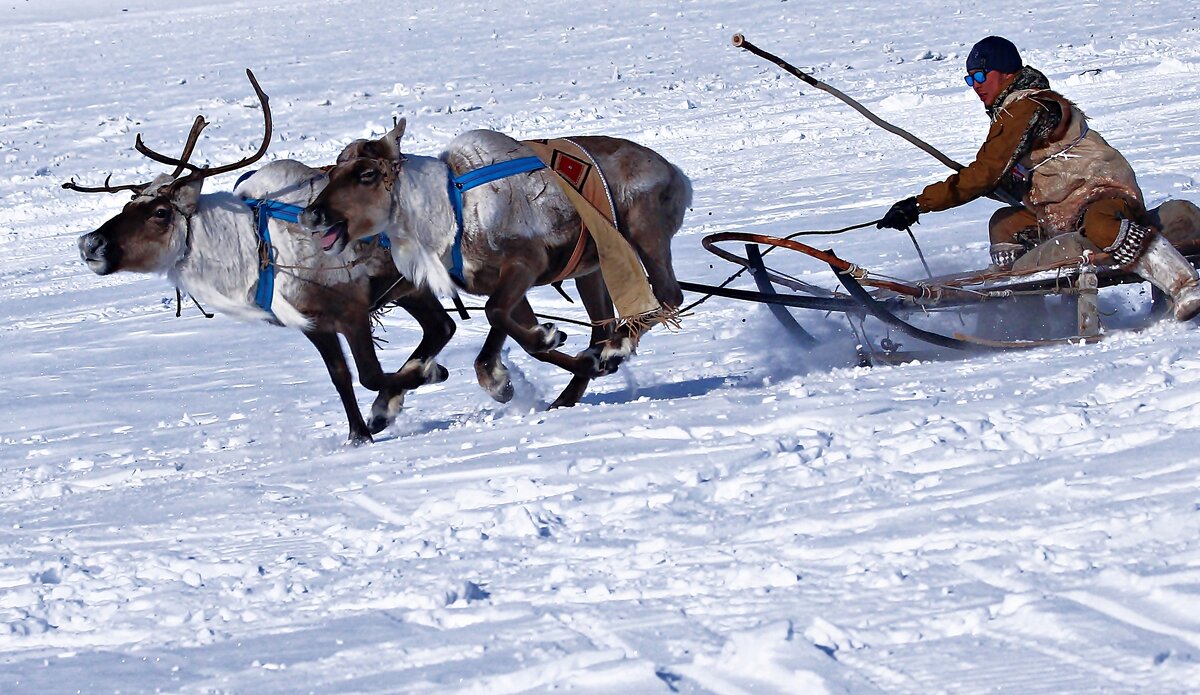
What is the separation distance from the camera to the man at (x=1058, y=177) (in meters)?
6.84

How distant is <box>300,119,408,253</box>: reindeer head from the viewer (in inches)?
259

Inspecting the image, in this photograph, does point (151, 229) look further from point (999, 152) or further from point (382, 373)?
point (999, 152)

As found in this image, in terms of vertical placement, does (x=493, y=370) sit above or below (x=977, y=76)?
below

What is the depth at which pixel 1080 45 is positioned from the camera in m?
20.3

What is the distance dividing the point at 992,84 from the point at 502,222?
2.44 meters

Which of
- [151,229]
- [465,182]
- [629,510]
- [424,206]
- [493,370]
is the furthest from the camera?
[493,370]

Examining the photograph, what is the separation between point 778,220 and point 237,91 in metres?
13.2

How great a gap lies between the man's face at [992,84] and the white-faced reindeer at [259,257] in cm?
294

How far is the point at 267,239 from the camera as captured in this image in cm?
680

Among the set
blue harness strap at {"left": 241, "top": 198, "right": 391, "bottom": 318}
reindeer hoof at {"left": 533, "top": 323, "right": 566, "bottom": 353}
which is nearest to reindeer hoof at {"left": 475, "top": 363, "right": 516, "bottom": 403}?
reindeer hoof at {"left": 533, "top": 323, "right": 566, "bottom": 353}

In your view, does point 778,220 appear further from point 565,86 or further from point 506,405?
point 565,86

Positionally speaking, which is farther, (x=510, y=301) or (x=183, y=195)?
(x=510, y=301)

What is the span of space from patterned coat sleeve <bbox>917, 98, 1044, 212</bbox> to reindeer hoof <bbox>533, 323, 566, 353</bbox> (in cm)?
192

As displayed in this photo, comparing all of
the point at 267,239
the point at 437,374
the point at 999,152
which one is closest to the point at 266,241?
the point at 267,239
